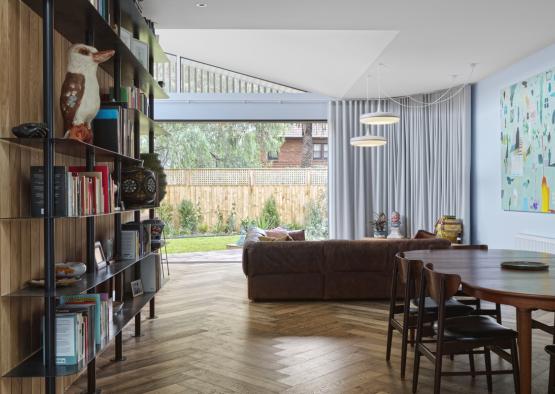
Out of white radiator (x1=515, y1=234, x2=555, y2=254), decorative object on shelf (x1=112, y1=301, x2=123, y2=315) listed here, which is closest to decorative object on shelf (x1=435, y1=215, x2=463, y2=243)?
white radiator (x1=515, y1=234, x2=555, y2=254)

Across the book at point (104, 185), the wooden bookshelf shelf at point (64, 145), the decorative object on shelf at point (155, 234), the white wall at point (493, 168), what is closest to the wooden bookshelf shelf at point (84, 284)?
the book at point (104, 185)

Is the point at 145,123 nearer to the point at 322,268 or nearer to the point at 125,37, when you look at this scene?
the point at 125,37

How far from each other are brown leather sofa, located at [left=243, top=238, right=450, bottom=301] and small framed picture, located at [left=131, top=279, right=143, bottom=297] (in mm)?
1517

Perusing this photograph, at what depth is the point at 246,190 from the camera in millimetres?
11742

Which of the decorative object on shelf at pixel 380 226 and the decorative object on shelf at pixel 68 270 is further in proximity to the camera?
the decorative object on shelf at pixel 380 226

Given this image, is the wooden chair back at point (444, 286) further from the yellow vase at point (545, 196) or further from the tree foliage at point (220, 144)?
the tree foliage at point (220, 144)

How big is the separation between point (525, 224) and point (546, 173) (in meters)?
0.77

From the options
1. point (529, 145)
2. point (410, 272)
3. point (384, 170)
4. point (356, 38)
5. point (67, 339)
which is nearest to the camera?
point (67, 339)

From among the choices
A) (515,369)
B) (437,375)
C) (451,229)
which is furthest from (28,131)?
(451,229)

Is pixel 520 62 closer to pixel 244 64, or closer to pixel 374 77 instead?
pixel 374 77

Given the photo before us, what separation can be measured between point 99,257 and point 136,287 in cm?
79

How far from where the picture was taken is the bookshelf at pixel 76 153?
2.21 m

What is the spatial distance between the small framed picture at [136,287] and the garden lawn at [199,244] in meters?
6.26

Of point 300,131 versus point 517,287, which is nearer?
point 517,287
